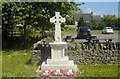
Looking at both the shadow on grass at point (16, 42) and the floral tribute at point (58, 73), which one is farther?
the shadow on grass at point (16, 42)

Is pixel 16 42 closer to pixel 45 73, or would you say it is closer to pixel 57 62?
pixel 57 62

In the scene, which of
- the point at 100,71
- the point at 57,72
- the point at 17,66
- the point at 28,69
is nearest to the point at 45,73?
the point at 57,72

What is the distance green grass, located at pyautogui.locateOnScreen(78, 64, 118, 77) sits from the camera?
7383 mm

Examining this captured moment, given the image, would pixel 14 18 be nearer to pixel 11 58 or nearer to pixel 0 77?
pixel 11 58

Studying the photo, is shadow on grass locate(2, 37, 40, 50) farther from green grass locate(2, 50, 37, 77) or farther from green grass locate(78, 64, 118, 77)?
green grass locate(78, 64, 118, 77)

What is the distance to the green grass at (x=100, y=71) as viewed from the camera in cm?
738

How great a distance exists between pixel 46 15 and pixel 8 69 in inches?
207

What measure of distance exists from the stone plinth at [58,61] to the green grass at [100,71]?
55cm

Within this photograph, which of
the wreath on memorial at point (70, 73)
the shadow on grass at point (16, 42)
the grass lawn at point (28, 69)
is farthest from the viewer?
the shadow on grass at point (16, 42)

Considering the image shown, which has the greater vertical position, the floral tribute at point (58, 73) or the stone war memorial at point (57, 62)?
the stone war memorial at point (57, 62)

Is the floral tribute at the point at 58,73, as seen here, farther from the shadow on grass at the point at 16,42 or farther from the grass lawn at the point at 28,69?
the shadow on grass at the point at 16,42

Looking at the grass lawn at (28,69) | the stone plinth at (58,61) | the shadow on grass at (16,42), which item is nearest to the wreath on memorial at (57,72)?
the stone plinth at (58,61)

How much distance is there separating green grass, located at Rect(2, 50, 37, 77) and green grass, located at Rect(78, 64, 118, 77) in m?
2.02

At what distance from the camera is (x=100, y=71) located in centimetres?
799
